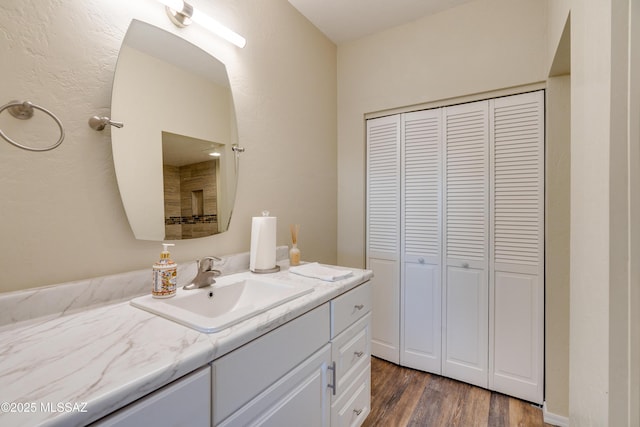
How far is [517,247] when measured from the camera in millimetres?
1783

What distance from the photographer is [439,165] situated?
202cm

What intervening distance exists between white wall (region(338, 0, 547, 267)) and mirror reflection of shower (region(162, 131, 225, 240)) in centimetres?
123

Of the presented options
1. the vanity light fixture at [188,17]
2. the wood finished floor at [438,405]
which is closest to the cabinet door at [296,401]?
the wood finished floor at [438,405]

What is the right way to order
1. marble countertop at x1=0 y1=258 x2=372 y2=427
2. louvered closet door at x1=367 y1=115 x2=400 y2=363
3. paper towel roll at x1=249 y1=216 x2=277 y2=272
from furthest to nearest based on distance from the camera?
louvered closet door at x1=367 y1=115 x2=400 y2=363 < paper towel roll at x1=249 y1=216 x2=277 y2=272 < marble countertop at x1=0 y1=258 x2=372 y2=427

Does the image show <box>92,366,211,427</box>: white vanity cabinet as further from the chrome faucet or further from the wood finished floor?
the wood finished floor

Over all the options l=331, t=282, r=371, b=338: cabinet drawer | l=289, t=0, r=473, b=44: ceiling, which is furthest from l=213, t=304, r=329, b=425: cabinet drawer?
l=289, t=0, r=473, b=44: ceiling

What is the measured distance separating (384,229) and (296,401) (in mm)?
1487

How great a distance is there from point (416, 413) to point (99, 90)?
7.24ft

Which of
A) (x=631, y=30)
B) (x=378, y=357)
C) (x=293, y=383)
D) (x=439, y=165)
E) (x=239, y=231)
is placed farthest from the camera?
(x=378, y=357)

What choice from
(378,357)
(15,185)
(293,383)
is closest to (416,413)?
(378,357)

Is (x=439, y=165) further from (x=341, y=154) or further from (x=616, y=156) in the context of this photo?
(x=616, y=156)

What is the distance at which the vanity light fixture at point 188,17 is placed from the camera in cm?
118

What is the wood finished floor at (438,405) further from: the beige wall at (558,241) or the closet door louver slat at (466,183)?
the closet door louver slat at (466,183)

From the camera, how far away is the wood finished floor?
162 centimetres
